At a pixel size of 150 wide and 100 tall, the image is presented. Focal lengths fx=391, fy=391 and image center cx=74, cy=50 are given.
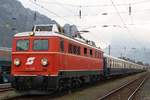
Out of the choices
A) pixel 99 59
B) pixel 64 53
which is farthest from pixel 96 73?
pixel 64 53

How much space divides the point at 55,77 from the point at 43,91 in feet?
3.19

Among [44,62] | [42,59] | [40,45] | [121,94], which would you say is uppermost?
[40,45]

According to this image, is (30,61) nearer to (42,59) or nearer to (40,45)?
(42,59)

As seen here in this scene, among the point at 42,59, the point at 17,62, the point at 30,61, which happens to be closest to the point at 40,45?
the point at 42,59

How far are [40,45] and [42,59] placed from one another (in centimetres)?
96

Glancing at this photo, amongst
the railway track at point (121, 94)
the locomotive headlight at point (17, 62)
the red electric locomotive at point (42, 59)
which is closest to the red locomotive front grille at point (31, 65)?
the red electric locomotive at point (42, 59)

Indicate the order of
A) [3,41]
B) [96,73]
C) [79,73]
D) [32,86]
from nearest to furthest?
[32,86], [79,73], [96,73], [3,41]

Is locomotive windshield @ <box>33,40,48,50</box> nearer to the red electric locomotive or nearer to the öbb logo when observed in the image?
the red electric locomotive

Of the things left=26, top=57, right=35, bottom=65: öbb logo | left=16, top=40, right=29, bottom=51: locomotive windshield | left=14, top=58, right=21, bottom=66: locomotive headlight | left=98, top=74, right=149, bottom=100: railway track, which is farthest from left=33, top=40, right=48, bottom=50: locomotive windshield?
left=98, top=74, right=149, bottom=100: railway track

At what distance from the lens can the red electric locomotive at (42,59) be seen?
20469 mm

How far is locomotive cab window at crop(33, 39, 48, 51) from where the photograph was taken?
21.3m

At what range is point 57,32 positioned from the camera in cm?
2170

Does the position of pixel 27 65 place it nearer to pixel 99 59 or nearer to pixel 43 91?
pixel 43 91

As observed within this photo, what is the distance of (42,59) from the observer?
20.8 m
